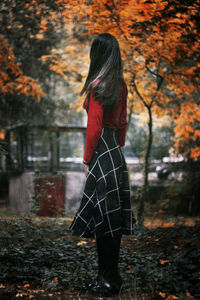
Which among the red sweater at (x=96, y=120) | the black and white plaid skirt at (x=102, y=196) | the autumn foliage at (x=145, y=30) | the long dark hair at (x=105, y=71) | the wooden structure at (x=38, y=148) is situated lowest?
the wooden structure at (x=38, y=148)

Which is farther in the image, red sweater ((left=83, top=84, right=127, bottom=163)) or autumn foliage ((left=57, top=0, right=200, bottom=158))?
autumn foliage ((left=57, top=0, right=200, bottom=158))

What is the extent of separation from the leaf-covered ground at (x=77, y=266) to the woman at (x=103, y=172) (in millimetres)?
321

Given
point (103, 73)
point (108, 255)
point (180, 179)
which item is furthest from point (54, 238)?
point (180, 179)

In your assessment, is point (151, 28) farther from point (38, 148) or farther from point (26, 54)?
point (38, 148)

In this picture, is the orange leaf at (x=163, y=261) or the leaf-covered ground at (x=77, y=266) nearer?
the leaf-covered ground at (x=77, y=266)

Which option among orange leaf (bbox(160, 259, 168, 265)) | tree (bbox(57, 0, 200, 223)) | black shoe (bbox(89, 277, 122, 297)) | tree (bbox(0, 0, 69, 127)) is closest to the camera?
black shoe (bbox(89, 277, 122, 297))

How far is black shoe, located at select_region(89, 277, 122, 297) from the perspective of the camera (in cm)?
273

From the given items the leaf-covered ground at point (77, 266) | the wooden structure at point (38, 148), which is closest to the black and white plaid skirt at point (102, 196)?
the leaf-covered ground at point (77, 266)

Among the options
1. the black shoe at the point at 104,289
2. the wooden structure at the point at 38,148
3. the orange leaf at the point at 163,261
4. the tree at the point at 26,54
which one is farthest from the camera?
the wooden structure at the point at 38,148

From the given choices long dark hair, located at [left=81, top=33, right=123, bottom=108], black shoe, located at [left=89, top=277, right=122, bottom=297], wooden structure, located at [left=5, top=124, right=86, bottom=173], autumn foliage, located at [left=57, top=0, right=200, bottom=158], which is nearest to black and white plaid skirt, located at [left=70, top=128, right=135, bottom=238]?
long dark hair, located at [left=81, top=33, right=123, bottom=108]

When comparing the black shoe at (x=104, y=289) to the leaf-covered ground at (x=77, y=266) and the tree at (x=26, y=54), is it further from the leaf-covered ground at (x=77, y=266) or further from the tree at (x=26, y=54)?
the tree at (x=26, y=54)

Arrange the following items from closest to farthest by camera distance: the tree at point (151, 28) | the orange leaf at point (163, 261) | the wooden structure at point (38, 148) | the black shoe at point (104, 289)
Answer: the black shoe at point (104, 289), the orange leaf at point (163, 261), the tree at point (151, 28), the wooden structure at point (38, 148)

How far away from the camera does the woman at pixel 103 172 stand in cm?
275

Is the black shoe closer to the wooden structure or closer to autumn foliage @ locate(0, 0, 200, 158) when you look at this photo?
autumn foliage @ locate(0, 0, 200, 158)
